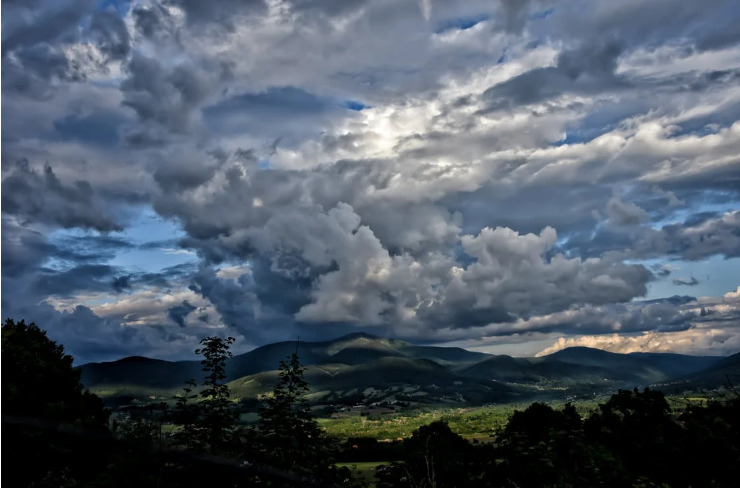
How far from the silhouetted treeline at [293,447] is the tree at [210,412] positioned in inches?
1.5

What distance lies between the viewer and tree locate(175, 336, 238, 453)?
1647 cm

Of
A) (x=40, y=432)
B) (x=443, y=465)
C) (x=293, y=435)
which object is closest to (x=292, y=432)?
(x=293, y=435)

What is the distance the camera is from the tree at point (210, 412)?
54.0 feet

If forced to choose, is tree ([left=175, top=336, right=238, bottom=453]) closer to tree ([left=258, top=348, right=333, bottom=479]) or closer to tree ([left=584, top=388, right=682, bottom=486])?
tree ([left=258, top=348, right=333, bottom=479])

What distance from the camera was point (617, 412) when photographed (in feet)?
102

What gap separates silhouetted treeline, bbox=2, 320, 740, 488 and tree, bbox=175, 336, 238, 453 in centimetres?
4

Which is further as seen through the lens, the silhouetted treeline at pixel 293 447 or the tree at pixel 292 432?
the tree at pixel 292 432

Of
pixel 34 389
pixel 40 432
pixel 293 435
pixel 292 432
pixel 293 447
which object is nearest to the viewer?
pixel 293 447

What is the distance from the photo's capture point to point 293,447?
15.2 meters

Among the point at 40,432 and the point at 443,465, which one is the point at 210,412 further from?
the point at 443,465

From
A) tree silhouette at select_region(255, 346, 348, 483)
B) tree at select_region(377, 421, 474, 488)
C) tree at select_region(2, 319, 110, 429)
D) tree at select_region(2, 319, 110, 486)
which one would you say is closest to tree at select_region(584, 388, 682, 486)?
tree at select_region(377, 421, 474, 488)

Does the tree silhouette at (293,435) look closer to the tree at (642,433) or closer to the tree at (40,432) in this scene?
the tree at (40,432)

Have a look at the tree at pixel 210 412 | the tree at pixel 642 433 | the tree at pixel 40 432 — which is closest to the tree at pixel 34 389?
the tree at pixel 40 432

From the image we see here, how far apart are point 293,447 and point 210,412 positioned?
3.53m
